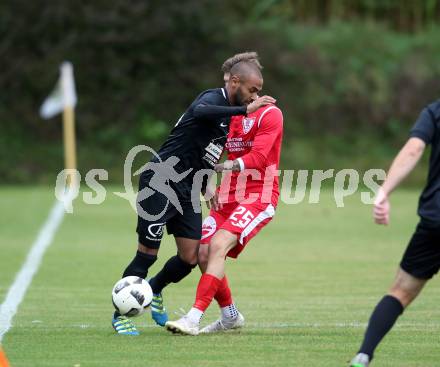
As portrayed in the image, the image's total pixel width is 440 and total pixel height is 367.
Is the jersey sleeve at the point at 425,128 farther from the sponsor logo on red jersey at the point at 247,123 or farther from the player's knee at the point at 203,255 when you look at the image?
the player's knee at the point at 203,255

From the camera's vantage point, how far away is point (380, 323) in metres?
6.69

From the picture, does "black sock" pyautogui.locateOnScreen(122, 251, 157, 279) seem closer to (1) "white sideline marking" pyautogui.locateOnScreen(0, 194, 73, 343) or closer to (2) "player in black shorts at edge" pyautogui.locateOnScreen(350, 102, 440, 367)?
(1) "white sideline marking" pyautogui.locateOnScreen(0, 194, 73, 343)

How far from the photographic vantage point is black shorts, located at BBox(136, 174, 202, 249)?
344 inches

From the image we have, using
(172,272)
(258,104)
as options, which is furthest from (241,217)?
(258,104)

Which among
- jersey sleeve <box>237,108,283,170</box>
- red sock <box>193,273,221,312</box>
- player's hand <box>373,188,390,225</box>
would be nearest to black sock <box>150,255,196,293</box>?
red sock <box>193,273,221,312</box>

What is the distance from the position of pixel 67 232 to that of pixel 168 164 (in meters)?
11.4

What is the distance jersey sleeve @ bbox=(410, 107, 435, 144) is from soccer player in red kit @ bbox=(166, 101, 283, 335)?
2321mm

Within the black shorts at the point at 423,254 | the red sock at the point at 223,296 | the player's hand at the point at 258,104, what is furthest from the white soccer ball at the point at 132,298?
the black shorts at the point at 423,254

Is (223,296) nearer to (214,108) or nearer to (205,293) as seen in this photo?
(205,293)

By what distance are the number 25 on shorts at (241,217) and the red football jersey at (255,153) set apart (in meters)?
0.21

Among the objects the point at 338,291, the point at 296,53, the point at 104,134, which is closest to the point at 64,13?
the point at 104,134

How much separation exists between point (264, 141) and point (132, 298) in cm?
171

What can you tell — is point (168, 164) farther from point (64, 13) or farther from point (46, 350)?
point (64, 13)

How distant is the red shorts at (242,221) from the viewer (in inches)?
345
